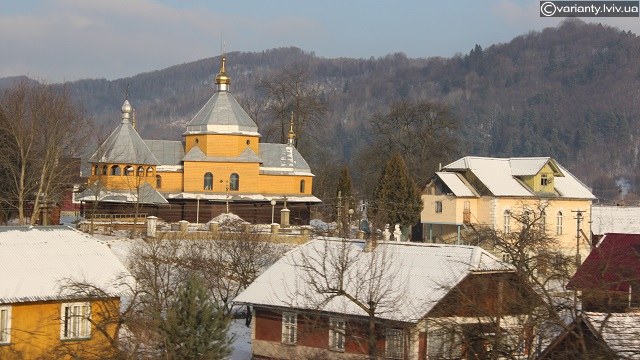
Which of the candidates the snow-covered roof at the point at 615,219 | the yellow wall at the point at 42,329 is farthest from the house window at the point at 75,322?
the snow-covered roof at the point at 615,219

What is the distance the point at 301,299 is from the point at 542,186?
→ 31571 millimetres

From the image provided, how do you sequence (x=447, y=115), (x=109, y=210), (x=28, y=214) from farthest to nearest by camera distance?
1. (x=447, y=115)
2. (x=109, y=210)
3. (x=28, y=214)

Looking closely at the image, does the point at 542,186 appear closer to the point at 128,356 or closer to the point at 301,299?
the point at 301,299

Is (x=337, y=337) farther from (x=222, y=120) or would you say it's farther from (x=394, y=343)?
(x=222, y=120)

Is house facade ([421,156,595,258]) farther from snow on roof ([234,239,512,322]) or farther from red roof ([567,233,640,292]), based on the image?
red roof ([567,233,640,292])

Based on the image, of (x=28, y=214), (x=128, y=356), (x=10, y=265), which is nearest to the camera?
(x=128, y=356)

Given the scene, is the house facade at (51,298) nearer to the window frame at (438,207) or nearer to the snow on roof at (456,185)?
the snow on roof at (456,185)

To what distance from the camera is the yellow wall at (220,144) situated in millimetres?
57656

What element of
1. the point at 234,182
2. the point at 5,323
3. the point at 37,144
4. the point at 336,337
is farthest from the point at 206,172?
the point at 5,323

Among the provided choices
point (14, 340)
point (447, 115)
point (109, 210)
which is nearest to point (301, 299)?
point (14, 340)

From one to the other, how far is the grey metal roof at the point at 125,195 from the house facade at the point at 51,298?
26226 mm

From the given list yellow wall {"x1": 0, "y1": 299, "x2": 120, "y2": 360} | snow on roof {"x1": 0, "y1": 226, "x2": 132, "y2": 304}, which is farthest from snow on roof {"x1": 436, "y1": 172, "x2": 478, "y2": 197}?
yellow wall {"x1": 0, "y1": 299, "x2": 120, "y2": 360}

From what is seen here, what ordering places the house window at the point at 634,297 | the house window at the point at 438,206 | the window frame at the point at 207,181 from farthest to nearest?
the window frame at the point at 207,181 → the house window at the point at 438,206 → the house window at the point at 634,297

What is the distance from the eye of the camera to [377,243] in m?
26.1
